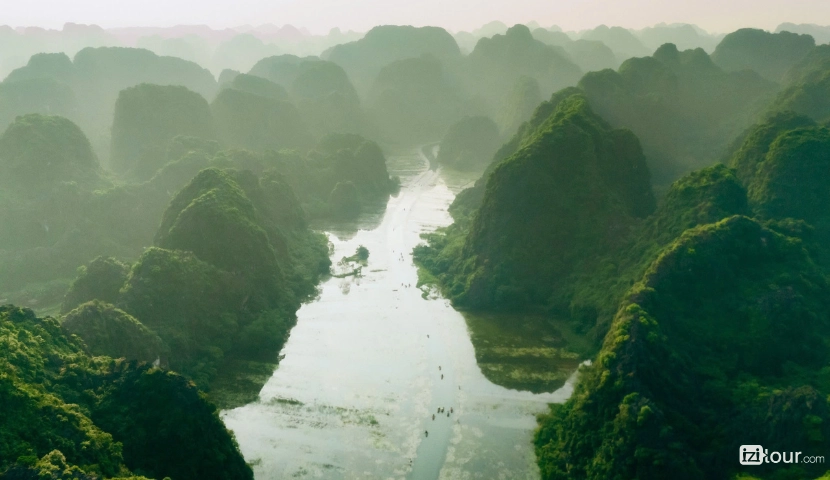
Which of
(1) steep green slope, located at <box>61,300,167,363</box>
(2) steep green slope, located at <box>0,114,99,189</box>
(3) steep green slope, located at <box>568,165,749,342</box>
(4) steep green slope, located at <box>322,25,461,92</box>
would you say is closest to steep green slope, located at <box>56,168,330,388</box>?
(1) steep green slope, located at <box>61,300,167,363</box>

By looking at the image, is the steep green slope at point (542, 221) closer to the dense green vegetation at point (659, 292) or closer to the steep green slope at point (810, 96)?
the dense green vegetation at point (659, 292)

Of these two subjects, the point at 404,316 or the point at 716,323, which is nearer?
the point at 716,323

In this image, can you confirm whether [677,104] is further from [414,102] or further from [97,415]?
[97,415]

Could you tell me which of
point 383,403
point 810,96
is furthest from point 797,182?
point 383,403

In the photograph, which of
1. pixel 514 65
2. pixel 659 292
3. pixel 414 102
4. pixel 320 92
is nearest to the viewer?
pixel 659 292

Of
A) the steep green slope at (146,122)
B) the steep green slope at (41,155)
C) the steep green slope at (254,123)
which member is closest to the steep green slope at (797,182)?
the steep green slope at (41,155)

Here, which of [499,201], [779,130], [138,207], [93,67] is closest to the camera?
[499,201]

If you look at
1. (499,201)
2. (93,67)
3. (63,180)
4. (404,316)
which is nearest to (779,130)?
(499,201)

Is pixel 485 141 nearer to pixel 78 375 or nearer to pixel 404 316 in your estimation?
pixel 404 316

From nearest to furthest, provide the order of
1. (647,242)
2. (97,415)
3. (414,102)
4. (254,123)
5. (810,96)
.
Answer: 1. (97,415)
2. (647,242)
3. (810,96)
4. (254,123)
5. (414,102)
